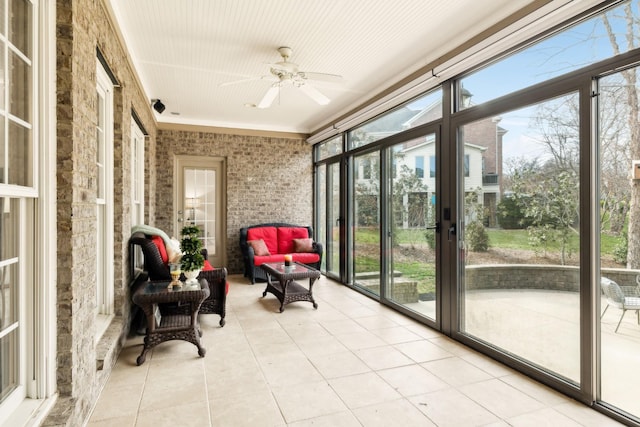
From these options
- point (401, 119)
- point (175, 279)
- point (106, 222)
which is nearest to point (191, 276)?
point (175, 279)

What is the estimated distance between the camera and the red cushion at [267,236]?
6.56 meters

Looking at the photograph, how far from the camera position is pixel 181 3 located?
2.85 m

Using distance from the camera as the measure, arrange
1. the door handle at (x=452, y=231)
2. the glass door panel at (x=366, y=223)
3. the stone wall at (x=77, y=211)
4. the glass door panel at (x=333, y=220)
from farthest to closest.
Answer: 1. the glass door panel at (x=333, y=220)
2. the glass door panel at (x=366, y=223)
3. the door handle at (x=452, y=231)
4. the stone wall at (x=77, y=211)

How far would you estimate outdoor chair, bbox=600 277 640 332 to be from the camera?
213 centimetres

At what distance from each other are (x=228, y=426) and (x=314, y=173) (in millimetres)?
5768

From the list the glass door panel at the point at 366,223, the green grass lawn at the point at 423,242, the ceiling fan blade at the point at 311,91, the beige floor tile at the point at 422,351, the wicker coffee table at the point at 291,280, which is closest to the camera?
the green grass lawn at the point at 423,242

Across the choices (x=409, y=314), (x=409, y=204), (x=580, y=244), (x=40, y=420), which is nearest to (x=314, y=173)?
(x=409, y=204)

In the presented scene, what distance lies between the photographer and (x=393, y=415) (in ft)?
7.17

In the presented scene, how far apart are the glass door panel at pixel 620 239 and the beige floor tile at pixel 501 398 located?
476mm

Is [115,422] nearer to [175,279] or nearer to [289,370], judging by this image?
[289,370]

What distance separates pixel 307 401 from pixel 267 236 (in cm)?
449

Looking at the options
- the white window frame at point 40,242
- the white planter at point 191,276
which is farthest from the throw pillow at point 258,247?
the white window frame at point 40,242

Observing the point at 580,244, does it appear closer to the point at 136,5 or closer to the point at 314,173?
the point at 136,5

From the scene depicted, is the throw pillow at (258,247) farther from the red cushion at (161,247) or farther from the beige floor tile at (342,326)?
the beige floor tile at (342,326)
